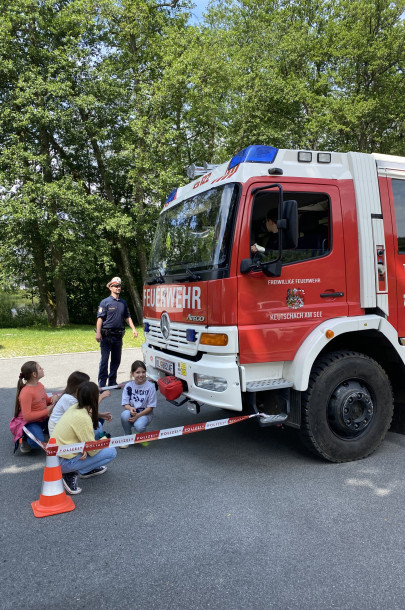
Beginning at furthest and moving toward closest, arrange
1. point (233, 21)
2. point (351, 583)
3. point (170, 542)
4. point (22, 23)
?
1. point (233, 21)
2. point (22, 23)
3. point (170, 542)
4. point (351, 583)

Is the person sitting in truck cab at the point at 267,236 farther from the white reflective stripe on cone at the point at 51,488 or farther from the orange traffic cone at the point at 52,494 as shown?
the white reflective stripe on cone at the point at 51,488

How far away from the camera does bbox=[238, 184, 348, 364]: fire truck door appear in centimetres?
394

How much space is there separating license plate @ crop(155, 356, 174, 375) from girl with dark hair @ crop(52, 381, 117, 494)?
0.96m

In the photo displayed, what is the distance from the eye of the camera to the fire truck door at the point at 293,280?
3.94 m

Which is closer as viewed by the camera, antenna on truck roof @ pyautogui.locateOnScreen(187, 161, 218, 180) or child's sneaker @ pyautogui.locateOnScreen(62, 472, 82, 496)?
child's sneaker @ pyautogui.locateOnScreen(62, 472, 82, 496)

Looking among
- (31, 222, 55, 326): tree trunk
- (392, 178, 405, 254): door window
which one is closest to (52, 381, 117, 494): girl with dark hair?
(392, 178, 405, 254): door window

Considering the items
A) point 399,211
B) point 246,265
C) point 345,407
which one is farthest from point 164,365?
point 399,211

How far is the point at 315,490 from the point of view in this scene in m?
3.77

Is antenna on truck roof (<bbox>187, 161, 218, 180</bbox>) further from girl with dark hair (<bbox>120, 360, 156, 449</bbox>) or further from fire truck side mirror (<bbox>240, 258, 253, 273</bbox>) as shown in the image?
girl with dark hair (<bbox>120, 360, 156, 449</bbox>)

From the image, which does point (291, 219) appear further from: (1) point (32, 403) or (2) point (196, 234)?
(1) point (32, 403)

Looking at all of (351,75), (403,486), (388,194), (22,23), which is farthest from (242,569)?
(351,75)

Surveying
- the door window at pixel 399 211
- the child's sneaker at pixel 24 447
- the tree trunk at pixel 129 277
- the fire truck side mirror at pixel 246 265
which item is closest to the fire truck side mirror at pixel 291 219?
the fire truck side mirror at pixel 246 265

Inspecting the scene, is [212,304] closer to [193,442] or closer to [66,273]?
[193,442]

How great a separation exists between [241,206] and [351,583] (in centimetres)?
287
